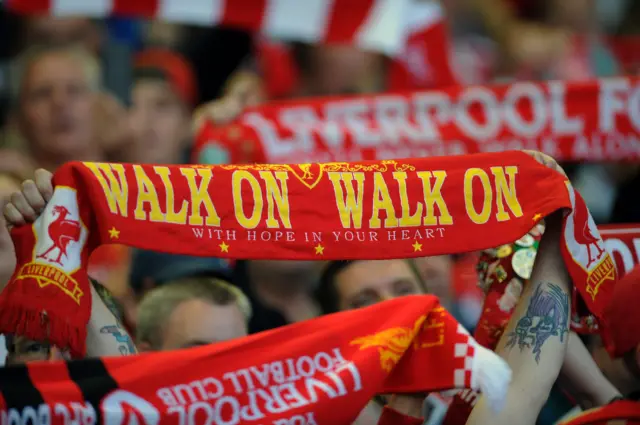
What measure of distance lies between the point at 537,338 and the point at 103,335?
1.03 m

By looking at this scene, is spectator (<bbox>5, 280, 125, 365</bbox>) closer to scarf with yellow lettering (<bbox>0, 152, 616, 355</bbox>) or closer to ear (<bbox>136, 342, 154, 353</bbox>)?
scarf with yellow lettering (<bbox>0, 152, 616, 355</bbox>)

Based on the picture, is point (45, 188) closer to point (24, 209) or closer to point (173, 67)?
point (24, 209)

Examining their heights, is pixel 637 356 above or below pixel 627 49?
below

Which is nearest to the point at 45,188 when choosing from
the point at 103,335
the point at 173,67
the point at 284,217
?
the point at 103,335

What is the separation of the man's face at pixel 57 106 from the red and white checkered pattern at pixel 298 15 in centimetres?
35

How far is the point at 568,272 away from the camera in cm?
320

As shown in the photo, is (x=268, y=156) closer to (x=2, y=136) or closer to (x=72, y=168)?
(x=2, y=136)

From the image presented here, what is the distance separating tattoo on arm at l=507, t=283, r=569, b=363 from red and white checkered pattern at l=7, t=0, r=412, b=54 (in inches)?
115

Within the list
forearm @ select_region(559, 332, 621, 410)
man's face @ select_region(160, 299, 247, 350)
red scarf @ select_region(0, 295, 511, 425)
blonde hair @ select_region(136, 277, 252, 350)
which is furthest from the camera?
blonde hair @ select_region(136, 277, 252, 350)

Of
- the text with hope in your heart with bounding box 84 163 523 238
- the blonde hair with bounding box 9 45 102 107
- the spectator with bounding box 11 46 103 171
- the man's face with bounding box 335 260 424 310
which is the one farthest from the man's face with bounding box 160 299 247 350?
the blonde hair with bounding box 9 45 102 107

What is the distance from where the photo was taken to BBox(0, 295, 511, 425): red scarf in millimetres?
2734

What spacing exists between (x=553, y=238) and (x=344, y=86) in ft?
10.8

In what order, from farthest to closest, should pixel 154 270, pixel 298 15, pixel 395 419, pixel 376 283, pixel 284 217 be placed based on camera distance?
pixel 298 15 → pixel 154 270 → pixel 376 283 → pixel 284 217 → pixel 395 419

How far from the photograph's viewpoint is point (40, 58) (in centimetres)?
537
